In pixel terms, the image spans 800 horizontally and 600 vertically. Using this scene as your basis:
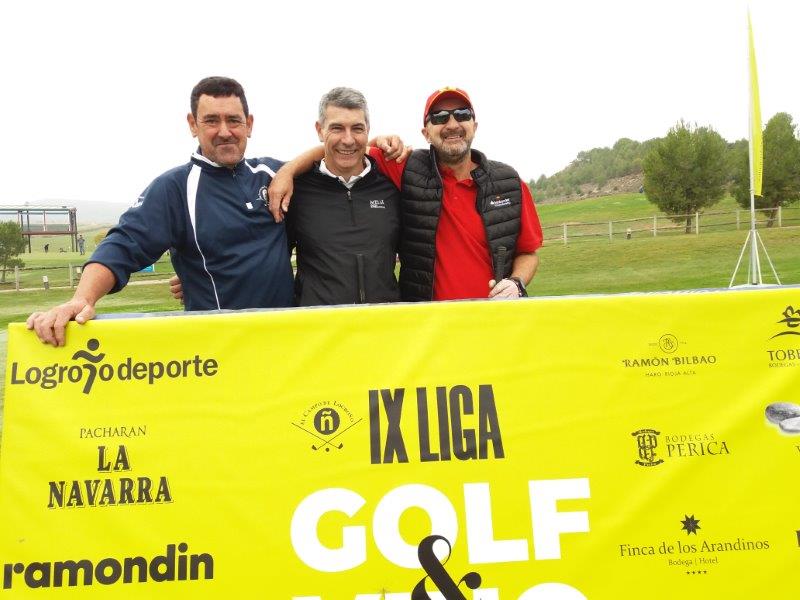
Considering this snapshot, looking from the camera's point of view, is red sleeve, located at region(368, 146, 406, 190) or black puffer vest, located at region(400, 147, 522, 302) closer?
black puffer vest, located at region(400, 147, 522, 302)

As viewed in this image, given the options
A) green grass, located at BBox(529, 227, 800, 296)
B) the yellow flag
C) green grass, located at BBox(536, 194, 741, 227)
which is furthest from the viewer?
green grass, located at BBox(536, 194, 741, 227)

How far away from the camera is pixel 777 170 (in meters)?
42.2

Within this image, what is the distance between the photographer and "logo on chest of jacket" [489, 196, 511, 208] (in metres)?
4.07

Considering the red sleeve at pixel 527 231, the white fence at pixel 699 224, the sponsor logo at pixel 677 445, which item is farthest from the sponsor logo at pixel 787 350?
the white fence at pixel 699 224

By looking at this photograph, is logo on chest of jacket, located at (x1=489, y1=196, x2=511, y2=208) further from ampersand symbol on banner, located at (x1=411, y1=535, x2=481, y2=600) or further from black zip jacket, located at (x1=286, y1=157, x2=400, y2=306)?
ampersand symbol on banner, located at (x1=411, y1=535, x2=481, y2=600)

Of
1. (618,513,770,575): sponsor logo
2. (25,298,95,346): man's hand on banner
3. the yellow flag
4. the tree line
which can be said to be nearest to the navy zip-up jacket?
A: (25,298,95,346): man's hand on banner

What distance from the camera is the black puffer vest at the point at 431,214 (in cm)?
404

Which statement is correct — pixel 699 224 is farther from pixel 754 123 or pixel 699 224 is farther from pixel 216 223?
pixel 216 223

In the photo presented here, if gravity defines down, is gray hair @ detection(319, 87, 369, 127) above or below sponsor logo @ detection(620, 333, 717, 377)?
above

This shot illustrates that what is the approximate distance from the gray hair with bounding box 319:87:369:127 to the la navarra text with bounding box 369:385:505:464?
5.51 feet

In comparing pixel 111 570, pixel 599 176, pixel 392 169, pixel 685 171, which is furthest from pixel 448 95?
pixel 599 176

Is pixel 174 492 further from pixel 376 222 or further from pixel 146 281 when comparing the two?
pixel 146 281

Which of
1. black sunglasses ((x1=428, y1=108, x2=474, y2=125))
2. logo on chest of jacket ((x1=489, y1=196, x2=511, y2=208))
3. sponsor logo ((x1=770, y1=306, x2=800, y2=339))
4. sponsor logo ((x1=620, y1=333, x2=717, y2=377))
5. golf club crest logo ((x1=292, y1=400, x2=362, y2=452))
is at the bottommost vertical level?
golf club crest logo ((x1=292, y1=400, x2=362, y2=452))

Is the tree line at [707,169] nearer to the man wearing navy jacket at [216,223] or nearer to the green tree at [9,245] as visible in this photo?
the green tree at [9,245]
